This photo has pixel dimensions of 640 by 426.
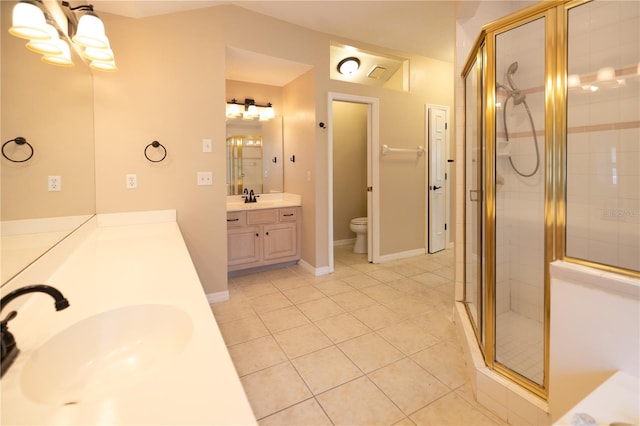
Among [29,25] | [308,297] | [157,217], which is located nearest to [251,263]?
[308,297]

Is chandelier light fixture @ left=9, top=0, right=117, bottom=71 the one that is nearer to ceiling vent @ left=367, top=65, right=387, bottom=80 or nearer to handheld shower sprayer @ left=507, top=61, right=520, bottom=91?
handheld shower sprayer @ left=507, top=61, right=520, bottom=91

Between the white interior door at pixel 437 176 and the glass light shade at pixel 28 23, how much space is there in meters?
4.15

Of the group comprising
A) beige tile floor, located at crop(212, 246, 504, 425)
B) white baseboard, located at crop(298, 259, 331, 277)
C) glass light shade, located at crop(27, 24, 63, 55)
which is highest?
glass light shade, located at crop(27, 24, 63, 55)

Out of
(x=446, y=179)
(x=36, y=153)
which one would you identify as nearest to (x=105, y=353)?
(x=36, y=153)

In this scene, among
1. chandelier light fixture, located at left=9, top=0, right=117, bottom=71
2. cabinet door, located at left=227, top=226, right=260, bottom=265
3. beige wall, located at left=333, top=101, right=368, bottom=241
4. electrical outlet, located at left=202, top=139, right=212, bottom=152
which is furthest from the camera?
beige wall, located at left=333, top=101, right=368, bottom=241

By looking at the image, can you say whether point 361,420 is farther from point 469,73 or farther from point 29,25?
point 469,73

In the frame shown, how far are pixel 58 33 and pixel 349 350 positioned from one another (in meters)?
2.43

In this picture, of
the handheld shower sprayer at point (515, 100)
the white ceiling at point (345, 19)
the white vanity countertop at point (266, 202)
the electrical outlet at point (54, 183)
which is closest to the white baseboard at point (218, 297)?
the white vanity countertop at point (266, 202)

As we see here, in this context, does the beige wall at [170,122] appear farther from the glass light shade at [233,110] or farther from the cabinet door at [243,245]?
the glass light shade at [233,110]

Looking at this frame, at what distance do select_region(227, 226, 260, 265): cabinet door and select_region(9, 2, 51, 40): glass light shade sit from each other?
246 centimetres

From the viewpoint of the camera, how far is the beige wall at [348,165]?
5.01 metres

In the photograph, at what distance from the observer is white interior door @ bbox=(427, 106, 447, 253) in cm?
441

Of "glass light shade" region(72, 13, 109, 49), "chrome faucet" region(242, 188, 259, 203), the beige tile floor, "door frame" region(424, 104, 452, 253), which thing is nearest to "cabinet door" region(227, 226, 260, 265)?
the beige tile floor

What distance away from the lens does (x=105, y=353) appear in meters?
0.92
